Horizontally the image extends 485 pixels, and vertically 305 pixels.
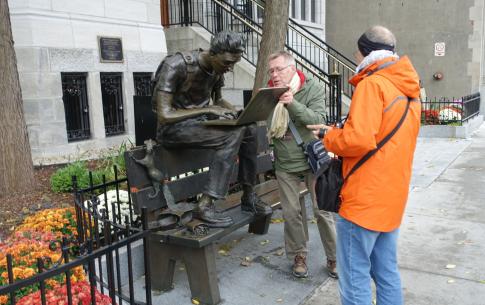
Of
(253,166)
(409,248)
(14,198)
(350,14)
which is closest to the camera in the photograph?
(253,166)

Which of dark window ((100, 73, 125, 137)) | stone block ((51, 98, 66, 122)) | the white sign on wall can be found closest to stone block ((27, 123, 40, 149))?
stone block ((51, 98, 66, 122))

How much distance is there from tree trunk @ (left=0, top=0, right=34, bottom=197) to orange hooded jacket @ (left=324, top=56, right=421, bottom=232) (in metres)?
3.94

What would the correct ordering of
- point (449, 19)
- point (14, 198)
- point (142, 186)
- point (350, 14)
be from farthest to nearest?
point (350, 14) → point (449, 19) → point (14, 198) → point (142, 186)

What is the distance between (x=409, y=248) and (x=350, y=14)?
1437 cm

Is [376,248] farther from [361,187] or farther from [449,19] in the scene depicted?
[449,19]

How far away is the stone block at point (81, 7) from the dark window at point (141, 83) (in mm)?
1249

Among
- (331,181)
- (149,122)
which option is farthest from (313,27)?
(331,181)

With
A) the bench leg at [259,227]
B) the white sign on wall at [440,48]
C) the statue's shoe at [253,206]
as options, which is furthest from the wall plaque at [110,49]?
the white sign on wall at [440,48]

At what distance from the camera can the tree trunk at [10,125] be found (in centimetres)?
518

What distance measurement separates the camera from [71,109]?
775 centimetres

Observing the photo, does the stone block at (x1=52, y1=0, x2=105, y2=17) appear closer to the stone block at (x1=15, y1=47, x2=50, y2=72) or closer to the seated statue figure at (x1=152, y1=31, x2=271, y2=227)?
the stone block at (x1=15, y1=47, x2=50, y2=72)

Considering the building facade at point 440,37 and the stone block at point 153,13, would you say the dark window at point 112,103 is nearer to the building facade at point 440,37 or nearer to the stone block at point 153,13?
the stone block at point 153,13

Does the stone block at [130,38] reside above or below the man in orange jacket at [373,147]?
above

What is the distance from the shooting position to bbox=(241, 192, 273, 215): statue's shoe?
4.04m
